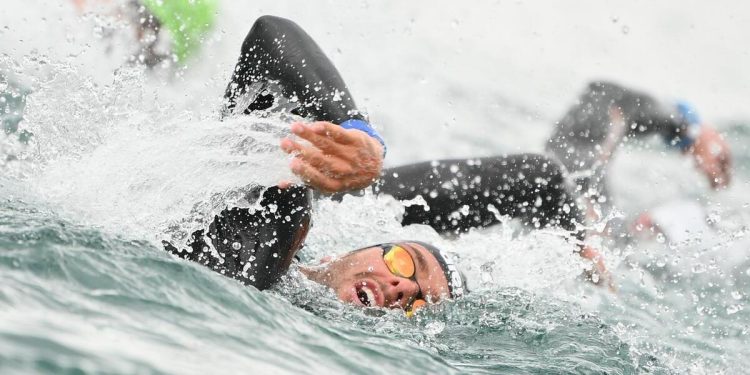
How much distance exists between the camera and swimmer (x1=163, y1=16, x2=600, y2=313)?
3.28 meters

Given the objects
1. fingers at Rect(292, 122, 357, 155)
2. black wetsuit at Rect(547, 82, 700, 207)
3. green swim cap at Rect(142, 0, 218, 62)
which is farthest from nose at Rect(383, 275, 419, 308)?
green swim cap at Rect(142, 0, 218, 62)

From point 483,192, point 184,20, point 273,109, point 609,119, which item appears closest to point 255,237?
point 273,109

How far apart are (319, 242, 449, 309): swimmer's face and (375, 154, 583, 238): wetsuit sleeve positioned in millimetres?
885

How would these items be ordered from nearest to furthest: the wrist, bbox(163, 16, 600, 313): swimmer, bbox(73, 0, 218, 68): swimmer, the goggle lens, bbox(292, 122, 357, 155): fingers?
bbox(292, 122, 357, 155): fingers, bbox(163, 16, 600, 313): swimmer, the wrist, the goggle lens, bbox(73, 0, 218, 68): swimmer

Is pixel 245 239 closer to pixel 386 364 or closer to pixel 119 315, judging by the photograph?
pixel 386 364

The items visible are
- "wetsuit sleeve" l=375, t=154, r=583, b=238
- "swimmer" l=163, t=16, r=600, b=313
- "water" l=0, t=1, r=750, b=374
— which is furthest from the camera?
"wetsuit sleeve" l=375, t=154, r=583, b=238

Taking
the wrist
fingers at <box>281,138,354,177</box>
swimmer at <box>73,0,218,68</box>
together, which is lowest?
fingers at <box>281,138,354,177</box>

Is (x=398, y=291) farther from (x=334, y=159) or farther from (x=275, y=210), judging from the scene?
(x=334, y=159)

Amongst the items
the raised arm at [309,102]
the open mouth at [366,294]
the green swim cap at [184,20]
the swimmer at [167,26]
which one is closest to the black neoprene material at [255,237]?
the raised arm at [309,102]

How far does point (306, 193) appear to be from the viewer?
155 inches

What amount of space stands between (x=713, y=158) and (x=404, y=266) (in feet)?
9.92

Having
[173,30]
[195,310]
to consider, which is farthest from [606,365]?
[173,30]

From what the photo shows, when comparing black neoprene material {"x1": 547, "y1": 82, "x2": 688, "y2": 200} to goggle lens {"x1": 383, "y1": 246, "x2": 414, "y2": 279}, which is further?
black neoprene material {"x1": 547, "y1": 82, "x2": 688, "y2": 200}

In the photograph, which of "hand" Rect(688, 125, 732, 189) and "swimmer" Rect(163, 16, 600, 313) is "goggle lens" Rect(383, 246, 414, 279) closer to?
"swimmer" Rect(163, 16, 600, 313)
